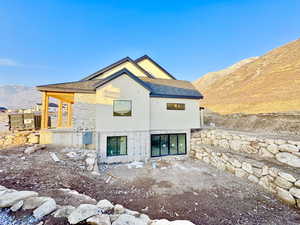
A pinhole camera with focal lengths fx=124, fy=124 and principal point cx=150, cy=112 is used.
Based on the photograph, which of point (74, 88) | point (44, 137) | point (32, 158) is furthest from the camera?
point (74, 88)

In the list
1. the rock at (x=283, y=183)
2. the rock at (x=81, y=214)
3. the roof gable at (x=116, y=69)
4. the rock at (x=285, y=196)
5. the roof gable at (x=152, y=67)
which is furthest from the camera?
the roof gable at (x=152, y=67)

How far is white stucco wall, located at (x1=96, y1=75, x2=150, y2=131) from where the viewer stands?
8.39 metres

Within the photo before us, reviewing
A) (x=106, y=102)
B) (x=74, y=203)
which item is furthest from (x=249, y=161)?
(x=106, y=102)

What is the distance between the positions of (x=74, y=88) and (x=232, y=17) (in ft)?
66.8

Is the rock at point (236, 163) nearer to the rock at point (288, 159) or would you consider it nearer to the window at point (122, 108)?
the rock at point (288, 159)

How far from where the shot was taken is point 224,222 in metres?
3.72

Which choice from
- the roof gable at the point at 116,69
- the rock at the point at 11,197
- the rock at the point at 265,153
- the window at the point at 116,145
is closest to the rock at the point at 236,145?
the rock at the point at 265,153

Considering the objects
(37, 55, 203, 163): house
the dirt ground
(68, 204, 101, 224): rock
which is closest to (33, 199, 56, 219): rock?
the dirt ground

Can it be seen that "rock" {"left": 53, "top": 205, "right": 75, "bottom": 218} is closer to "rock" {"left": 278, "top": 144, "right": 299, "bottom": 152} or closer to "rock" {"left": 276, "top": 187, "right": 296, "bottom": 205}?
"rock" {"left": 276, "top": 187, "right": 296, "bottom": 205}

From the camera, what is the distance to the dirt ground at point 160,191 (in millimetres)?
3838

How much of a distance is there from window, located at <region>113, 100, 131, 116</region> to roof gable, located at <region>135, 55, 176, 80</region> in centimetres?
695

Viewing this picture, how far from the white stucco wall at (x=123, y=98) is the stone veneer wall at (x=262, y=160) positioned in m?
5.36

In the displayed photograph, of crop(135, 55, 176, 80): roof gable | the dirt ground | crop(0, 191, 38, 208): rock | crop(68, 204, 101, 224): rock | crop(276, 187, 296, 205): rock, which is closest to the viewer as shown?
crop(68, 204, 101, 224): rock

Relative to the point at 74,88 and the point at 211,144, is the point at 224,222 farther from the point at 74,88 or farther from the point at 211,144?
the point at 74,88
